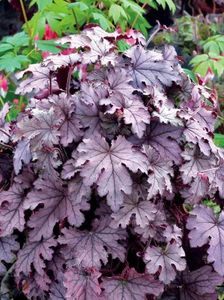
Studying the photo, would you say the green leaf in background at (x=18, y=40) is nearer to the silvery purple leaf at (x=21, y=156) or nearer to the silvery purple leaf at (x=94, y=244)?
the silvery purple leaf at (x=21, y=156)

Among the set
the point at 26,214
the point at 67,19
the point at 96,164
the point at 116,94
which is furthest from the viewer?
the point at 67,19

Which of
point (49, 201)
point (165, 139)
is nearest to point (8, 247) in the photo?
point (49, 201)

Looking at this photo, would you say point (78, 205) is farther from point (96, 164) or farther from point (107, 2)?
point (107, 2)

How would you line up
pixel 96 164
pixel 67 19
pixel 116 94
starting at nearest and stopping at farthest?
pixel 96 164, pixel 116 94, pixel 67 19

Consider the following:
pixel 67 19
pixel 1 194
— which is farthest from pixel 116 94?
pixel 67 19

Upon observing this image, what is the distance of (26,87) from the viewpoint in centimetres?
198

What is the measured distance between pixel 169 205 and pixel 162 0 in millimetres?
1436

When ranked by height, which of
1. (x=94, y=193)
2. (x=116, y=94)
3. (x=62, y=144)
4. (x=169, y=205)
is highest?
(x=116, y=94)

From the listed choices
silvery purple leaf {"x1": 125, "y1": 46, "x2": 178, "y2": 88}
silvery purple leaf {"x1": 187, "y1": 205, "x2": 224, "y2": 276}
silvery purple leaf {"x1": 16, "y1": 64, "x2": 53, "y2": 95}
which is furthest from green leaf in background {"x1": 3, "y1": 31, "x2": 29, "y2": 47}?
silvery purple leaf {"x1": 187, "y1": 205, "x2": 224, "y2": 276}

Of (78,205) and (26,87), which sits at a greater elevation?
(26,87)

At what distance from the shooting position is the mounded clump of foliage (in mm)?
1734

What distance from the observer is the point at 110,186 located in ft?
5.43

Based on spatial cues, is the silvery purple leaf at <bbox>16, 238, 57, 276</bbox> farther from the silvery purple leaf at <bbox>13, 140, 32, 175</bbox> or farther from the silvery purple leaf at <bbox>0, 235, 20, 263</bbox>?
the silvery purple leaf at <bbox>13, 140, 32, 175</bbox>

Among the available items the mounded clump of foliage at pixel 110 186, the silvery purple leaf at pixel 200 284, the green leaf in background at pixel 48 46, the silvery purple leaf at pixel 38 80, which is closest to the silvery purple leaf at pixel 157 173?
the mounded clump of foliage at pixel 110 186
